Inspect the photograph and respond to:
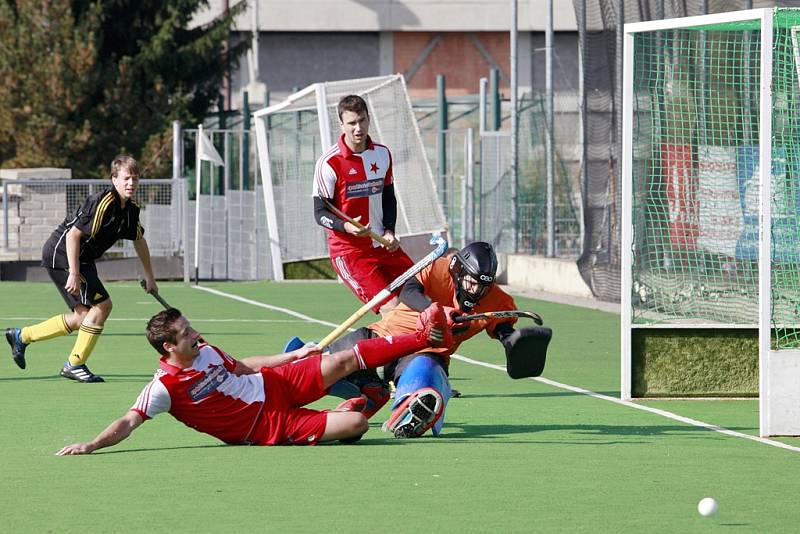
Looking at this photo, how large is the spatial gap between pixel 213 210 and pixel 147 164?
6821 millimetres

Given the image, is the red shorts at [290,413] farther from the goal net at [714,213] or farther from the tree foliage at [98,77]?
the tree foliage at [98,77]

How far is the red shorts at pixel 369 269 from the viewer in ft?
35.1

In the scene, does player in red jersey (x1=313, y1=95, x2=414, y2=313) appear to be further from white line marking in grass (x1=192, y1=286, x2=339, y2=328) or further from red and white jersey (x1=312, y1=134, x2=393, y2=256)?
white line marking in grass (x1=192, y1=286, x2=339, y2=328)

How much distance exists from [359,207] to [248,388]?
2.72 meters

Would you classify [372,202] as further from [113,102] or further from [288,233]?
[113,102]

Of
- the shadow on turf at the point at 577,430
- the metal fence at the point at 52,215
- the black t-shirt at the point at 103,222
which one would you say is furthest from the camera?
the metal fence at the point at 52,215

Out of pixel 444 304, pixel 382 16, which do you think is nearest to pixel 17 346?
pixel 444 304

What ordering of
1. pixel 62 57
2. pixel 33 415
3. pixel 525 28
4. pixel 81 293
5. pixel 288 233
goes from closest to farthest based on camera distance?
pixel 33 415 < pixel 81 293 < pixel 288 233 < pixel 62 57 < pixel 525 28

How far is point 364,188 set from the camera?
35.7 feet

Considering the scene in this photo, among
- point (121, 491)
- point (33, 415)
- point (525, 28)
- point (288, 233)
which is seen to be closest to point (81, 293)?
point (33, 415)

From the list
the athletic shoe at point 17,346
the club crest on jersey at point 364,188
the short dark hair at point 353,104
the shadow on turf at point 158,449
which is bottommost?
the shadow on turf at point 158,449

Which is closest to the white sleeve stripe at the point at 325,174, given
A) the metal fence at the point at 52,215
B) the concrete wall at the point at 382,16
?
the metal fence at the point at 52,215

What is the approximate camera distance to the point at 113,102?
117 feet

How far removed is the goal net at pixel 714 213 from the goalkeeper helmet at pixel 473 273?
150cm
